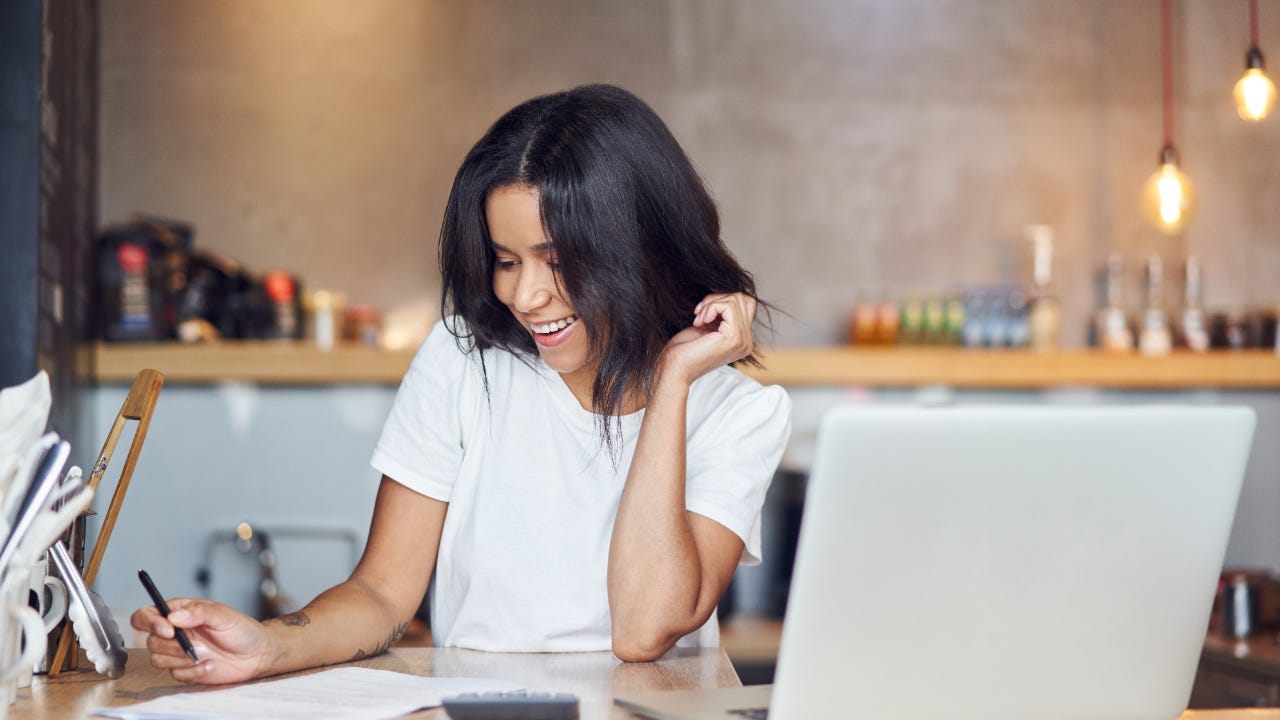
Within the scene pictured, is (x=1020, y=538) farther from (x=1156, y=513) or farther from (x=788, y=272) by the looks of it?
(x=788, y=272)

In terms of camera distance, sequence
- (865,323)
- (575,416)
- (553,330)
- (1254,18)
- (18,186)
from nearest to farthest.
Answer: (553,330), (575,416), (18,186), (865,323), (1254,18)

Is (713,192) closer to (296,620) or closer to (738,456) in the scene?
(738,456)

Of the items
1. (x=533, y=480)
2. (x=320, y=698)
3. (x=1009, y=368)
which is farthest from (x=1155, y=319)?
(x=320, y=698)

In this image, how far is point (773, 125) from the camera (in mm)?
3523

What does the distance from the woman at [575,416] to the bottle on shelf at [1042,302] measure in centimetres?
209

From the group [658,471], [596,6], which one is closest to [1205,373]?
[596,6]

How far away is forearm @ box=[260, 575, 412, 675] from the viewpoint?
1097mm

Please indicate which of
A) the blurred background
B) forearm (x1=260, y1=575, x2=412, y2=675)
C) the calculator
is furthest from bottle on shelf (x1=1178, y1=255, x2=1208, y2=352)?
the calculator

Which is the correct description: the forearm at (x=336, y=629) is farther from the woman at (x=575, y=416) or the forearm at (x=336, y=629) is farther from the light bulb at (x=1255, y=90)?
the light bulb at (x=1255, y=90)

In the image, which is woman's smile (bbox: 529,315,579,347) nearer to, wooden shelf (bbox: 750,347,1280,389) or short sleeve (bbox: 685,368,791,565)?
short sleeve (bbox: 685,368,791,565)

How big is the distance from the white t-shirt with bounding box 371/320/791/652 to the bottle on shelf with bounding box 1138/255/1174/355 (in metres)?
2.27

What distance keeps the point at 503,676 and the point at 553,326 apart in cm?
41

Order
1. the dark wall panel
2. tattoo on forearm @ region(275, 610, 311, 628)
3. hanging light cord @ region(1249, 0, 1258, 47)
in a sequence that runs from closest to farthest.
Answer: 1. tattoo on forearm @ region(275, 610, 311, 628)
2. the dark wall panel
3. hanging light cord @ region(1249, 0, 1258, 47)

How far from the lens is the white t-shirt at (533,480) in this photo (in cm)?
135
